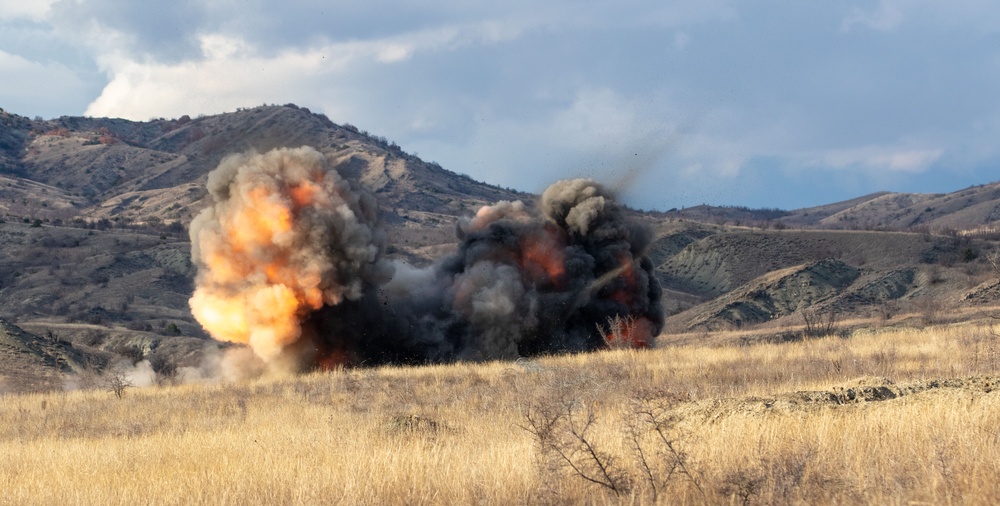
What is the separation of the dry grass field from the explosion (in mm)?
8765

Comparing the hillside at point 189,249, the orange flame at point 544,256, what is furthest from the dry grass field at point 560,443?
the hillside at point 189,249

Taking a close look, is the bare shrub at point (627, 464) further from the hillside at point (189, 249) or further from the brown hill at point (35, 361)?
the brown hill at point (35, 361)

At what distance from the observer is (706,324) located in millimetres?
58844

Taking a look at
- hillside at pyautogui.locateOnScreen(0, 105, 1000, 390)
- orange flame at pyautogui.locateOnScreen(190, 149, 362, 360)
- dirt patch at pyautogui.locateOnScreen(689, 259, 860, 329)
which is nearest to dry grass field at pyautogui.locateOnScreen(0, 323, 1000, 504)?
orange flame at pyautogui.locateOnScreen(190, 149, 362, 360)

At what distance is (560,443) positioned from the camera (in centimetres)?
1012

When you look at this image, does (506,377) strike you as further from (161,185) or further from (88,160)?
(88,160)

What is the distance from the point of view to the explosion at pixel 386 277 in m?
31.3

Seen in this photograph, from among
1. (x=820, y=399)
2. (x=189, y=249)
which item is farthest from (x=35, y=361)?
(x=189, y=249)

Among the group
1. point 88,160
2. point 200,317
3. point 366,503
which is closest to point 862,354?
point 366,503

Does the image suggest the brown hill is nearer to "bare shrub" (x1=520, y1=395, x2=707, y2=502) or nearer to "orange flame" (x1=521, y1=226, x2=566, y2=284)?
"orange flame" (x1=521, y1=226, x2=566, y2=284)

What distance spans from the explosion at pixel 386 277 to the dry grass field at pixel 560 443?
28.8 feet

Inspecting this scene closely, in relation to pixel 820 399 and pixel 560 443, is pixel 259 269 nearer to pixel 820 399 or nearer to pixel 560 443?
pixel 820 399

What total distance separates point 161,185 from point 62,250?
6323cm

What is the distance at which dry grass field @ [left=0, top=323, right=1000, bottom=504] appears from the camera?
8938 millimetres
